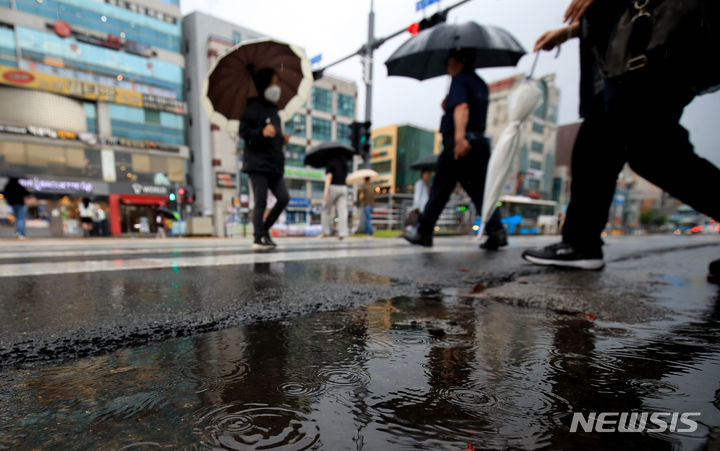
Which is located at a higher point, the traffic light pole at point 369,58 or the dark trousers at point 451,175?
the traffic light pole at point 369,58

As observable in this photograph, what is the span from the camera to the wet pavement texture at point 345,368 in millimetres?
379

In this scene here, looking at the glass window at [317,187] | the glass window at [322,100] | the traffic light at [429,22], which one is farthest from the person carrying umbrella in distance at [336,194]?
the glass window at [322,100]

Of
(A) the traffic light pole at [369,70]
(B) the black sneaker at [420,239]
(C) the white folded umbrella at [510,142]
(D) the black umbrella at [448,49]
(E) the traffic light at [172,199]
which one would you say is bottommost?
(B) the black sneaker at [420,239]

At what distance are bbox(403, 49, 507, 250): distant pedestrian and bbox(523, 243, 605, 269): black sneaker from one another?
1483mm

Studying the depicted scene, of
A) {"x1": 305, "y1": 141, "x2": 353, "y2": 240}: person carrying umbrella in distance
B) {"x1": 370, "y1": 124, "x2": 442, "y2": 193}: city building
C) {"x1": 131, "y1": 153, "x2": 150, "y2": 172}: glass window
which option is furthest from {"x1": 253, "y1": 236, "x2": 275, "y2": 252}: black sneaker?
{"x1": 370, "y1": 124, "x2": 442, "y2": 193}: city building

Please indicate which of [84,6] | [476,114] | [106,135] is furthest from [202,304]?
[84,6]

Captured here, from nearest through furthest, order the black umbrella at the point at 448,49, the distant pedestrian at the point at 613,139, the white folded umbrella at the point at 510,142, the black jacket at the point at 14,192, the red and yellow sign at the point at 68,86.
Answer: the distant pedestrian at the point at 613,139
the white folded umbrella at the point at 510,142
the black umbrella at the point at 448,49
the black jacket at the point at 14,192
the red and yellow sign at the point at 68,86

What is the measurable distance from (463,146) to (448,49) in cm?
162

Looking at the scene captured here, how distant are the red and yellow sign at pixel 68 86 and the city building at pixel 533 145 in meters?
33.3

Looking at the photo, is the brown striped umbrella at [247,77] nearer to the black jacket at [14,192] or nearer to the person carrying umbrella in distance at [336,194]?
the person carrying umbrella in distance at [336,194]

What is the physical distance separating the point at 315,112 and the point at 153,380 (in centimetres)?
3127

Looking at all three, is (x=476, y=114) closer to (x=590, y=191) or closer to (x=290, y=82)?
(x=590, y=191)

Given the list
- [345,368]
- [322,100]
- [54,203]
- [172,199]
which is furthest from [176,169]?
[345,368]

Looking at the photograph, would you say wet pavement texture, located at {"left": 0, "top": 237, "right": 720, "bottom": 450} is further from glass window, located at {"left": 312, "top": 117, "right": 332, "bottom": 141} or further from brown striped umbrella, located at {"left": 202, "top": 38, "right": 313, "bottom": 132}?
glass window, located at {"left": 312, "top": 117, "right": 332, "bottom": 141}
